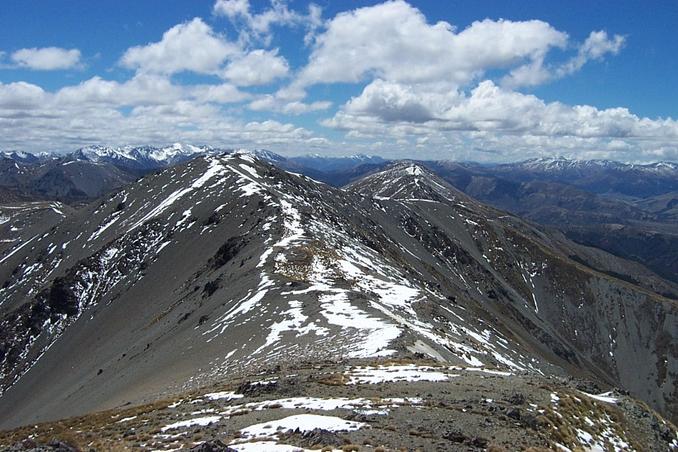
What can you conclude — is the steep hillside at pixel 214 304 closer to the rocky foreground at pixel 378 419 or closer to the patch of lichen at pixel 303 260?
the patch of lichen at pixel 303 260

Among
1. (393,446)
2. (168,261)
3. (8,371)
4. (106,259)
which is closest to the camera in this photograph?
(393,446)

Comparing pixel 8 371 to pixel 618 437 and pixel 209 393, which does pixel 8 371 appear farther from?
pixel 618 437

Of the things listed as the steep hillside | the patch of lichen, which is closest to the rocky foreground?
the steep hillside

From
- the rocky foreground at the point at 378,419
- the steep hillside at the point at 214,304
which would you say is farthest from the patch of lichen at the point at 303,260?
the rocky foreground at the point at 378,419

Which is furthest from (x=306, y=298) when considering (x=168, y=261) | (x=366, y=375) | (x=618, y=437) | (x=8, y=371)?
(x=8, y=371)

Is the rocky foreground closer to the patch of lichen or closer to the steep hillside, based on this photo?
the steep hillside

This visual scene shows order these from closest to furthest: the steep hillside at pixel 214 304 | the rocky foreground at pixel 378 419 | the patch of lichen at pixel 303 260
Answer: the rocky foreground at pixel 378 419, the steep hillside at pixel 214 304, the patch of lichen at pixel 303 260

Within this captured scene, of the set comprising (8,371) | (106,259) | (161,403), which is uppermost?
(161,403)

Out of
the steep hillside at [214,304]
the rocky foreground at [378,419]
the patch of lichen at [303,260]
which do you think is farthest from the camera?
the patch of lichen at [303,260]
